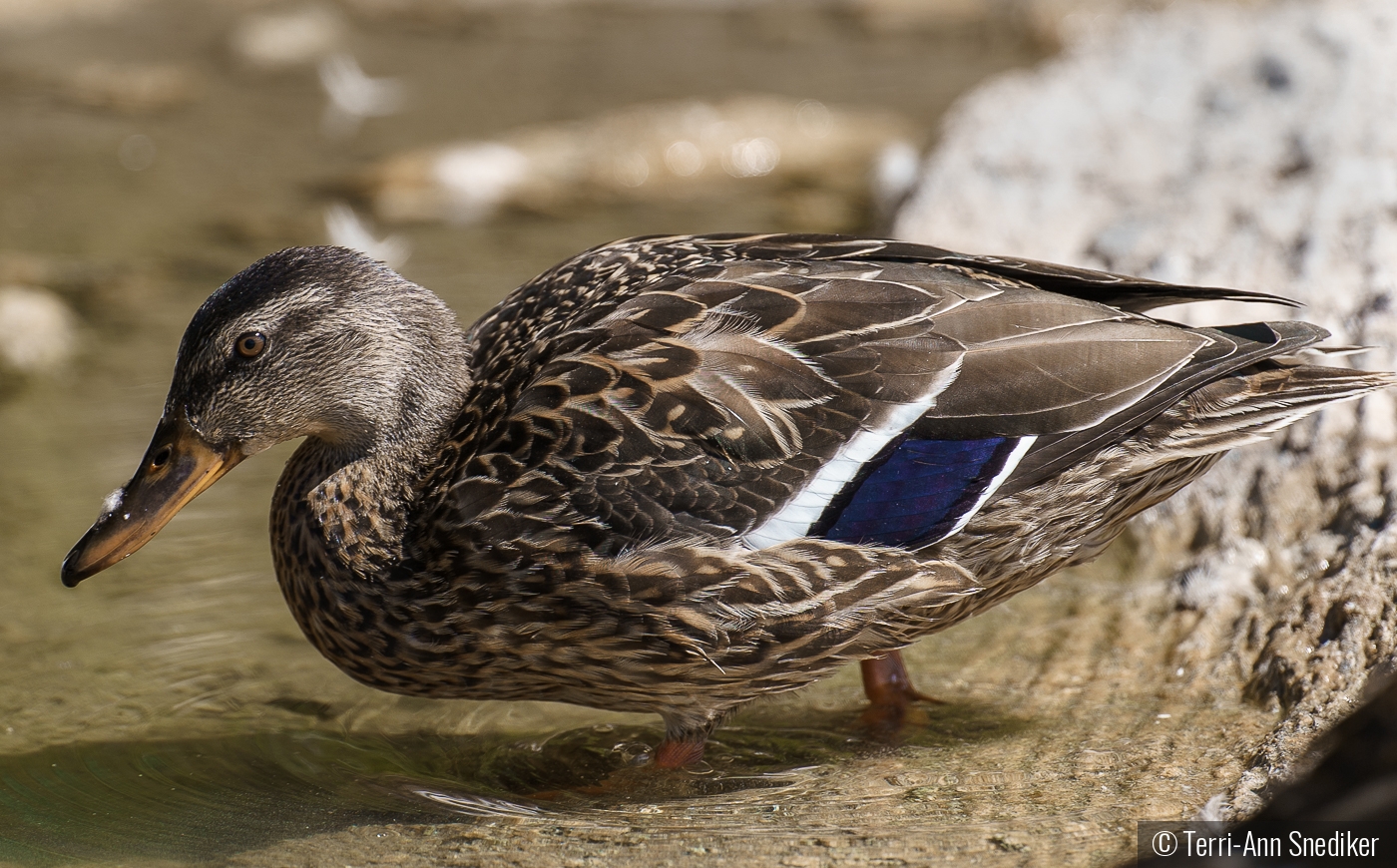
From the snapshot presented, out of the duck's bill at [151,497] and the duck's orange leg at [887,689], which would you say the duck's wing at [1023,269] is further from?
the duck's bill at [151,497]

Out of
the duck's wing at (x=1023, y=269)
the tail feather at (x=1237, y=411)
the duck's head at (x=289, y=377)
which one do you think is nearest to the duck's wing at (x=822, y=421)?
the tail feather at (x=1237, y=411)

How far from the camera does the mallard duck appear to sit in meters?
3.50

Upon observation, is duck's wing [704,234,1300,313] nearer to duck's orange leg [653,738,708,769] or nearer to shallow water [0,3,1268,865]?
shallow water [0,3,1268,865]

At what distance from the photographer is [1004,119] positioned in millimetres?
6289

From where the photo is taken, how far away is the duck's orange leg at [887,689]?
4.09m

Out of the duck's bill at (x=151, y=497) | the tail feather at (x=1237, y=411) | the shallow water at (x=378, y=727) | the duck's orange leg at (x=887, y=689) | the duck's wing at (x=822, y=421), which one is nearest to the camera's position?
the shallow water at (x=378, y=727)

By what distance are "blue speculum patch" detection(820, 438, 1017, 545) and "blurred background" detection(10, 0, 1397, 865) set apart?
648 mm

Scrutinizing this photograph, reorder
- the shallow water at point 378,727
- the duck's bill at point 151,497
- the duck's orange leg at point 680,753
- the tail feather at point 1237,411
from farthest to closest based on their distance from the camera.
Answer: the duck's orange leg at point 680,753, the duck's bill at point 151,497, the tail feather at point 1237,411, the shallow water at point 378,727

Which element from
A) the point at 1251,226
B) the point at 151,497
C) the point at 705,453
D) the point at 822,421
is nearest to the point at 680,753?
the point at 705,453

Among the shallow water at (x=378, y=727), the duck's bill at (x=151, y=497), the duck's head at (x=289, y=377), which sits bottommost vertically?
the shallow water at (x=378, y=727)

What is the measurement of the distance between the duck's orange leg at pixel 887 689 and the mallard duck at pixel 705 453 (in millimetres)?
388

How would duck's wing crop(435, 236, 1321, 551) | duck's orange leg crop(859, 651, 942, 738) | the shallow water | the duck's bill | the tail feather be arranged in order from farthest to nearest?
duck's orange leg crop(859, 651, 942, 738)
the duck's bill
the tail feather
duck's wing crop(435, 236, 1321, 551)
the shallow water

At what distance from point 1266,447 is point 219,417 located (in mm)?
3233

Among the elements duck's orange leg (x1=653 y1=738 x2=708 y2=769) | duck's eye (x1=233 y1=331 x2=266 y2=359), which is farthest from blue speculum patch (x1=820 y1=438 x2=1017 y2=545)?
duck's eye (x1=233 y1=331 x2=266 y2=359)
